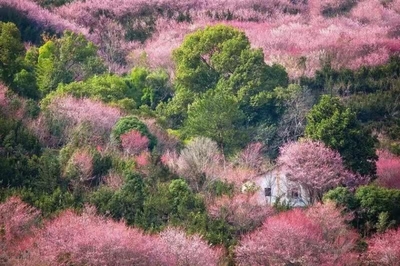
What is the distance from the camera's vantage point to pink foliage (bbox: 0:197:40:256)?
19828mm

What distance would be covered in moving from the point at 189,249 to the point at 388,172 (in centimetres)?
1158

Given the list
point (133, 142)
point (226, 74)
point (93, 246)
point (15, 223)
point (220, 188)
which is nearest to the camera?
point (93, 246)

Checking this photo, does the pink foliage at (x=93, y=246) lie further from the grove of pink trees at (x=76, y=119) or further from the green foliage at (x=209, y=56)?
the green foliage at (x=209, y=56)

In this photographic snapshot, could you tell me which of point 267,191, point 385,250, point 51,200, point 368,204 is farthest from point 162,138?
point 385,250

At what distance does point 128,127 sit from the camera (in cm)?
2975

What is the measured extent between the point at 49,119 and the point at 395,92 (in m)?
18.0

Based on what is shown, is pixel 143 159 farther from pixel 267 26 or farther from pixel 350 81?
pixel 267 26

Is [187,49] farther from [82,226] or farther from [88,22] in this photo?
[88,22]

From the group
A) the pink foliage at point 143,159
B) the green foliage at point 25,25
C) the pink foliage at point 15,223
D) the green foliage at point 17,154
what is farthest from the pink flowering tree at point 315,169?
the green foliage at point 25,25

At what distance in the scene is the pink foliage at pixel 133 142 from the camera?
29.5 meters

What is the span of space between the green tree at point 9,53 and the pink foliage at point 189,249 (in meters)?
13.6

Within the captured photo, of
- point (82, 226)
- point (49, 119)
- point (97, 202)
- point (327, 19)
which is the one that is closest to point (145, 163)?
point (97, 202)

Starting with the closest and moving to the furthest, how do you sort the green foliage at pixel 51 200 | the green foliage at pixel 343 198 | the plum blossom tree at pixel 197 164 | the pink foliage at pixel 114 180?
the green foliage at pixel 51 200, the green foliage at pixel 343 198, the pink foliage at pixel 114 180, the plum blossom tree at pixel 197 164

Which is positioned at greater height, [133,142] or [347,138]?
[347,138]
